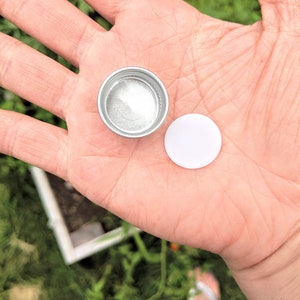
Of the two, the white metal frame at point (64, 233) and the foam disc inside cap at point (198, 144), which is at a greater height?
the foam disc inside cap at point (198, 144)

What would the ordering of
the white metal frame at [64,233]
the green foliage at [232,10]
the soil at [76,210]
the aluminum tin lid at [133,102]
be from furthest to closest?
the soil at [76,210] < the white metal frame at [64,233] < the green foliage at [232,10] < the aluminum tin lid at [133,102]

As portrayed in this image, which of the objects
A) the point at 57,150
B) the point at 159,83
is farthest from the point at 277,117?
the point at 57,150

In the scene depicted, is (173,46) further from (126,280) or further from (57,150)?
(126,280)

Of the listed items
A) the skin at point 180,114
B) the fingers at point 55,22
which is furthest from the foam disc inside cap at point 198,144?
the fingers at point 55,22

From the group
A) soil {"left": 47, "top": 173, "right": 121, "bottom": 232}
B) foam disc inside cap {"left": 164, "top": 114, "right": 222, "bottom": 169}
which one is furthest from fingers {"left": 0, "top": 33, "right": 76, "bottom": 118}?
soil {"left": 47, "top": 173, "right": 121, "bottom": 232}

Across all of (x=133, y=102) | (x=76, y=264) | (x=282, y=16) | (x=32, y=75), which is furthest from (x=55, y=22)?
(x=76, y=264)

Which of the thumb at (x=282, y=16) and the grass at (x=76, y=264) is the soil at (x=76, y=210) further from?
the thumb at (x=282, y=16)

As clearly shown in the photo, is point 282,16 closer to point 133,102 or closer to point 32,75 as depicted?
point 133,102
